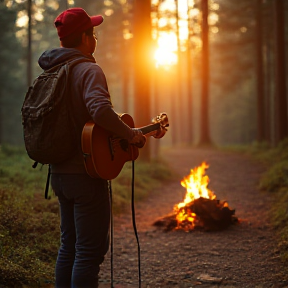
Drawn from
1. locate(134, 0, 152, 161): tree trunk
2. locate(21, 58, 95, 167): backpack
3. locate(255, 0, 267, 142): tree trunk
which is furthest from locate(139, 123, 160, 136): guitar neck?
locate(255, 0, 267, 142): tree trunk

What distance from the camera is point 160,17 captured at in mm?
27453

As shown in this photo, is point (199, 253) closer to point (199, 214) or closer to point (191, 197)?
point (199, 214)

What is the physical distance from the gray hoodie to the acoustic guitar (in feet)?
0.34

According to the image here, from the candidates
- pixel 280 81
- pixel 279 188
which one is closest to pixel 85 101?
pixel 279 188

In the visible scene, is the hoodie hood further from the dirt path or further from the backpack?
the dirt path

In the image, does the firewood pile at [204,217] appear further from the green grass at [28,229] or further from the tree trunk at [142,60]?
the tree trunk at [142,60]

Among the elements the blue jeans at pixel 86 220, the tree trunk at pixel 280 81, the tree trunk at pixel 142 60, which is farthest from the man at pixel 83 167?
the tree trunk at pixel 280 81

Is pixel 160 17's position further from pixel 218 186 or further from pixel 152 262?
pixel 152 262

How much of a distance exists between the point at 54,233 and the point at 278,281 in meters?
3.10

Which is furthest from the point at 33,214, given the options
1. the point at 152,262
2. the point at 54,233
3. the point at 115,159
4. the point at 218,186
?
the point at 218,186

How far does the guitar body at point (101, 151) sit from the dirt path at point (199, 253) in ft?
6.20

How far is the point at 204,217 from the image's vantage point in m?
7.35

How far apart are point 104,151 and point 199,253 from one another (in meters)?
3.15

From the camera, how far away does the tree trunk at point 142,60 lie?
13.8 meters
